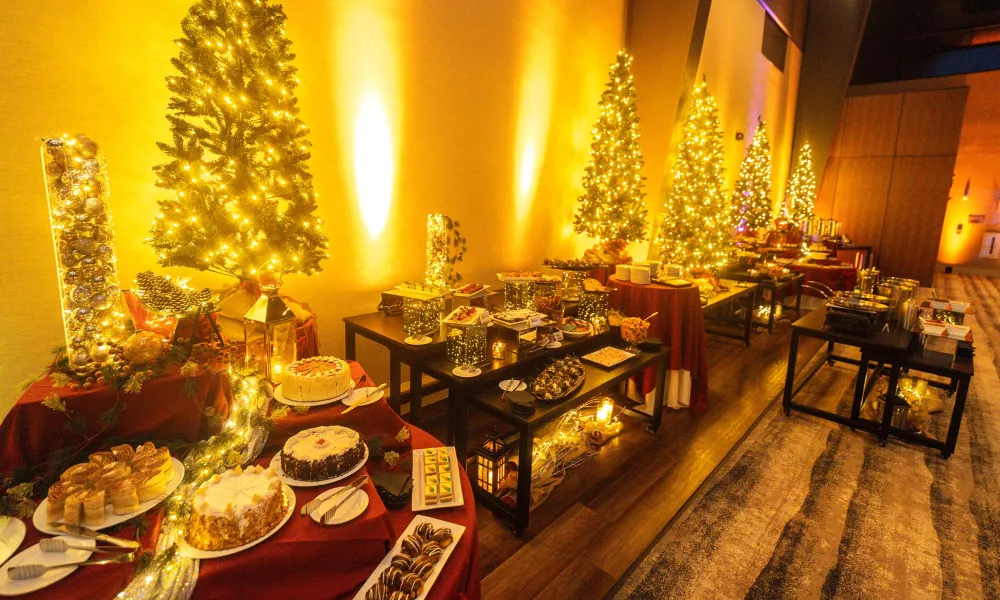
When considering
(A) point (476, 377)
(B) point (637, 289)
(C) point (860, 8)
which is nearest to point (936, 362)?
(B) point (637, 289)

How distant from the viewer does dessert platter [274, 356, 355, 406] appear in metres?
1.96

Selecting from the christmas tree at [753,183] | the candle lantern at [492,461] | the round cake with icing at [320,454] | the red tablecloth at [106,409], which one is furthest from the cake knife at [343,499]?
the christmas tree at [753,183]

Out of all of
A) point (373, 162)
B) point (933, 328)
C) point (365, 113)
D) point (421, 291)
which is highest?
point (365, 113)

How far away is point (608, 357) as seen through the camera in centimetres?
354

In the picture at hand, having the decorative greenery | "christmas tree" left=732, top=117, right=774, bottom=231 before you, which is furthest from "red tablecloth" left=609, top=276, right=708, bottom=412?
"christmas tree" left=732, top=117, right=774, bottom=231

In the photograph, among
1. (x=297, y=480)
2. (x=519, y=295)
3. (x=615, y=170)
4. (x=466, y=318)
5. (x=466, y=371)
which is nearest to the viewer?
(x=297, y=480)

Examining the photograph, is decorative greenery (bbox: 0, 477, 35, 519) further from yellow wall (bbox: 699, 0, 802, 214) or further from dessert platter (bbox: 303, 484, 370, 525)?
yellow wall (bbox: 699, 0, 802, 214)

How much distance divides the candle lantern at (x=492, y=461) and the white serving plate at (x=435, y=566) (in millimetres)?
1281

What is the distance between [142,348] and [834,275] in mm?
9495

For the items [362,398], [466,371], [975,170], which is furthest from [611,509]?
[975,170]

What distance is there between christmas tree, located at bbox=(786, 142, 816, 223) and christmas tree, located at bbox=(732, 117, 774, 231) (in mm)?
2234

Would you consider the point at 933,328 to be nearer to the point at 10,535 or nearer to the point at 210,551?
the point at 210,551

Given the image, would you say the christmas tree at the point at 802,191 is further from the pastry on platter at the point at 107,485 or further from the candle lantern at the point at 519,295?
the pastry on platter at the point at 107,485

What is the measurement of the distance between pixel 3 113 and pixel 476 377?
2.80m
